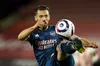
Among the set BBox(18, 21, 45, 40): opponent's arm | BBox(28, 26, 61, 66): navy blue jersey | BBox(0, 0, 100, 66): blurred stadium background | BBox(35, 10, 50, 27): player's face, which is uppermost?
BBox(35, 10, 50, 27): player's face

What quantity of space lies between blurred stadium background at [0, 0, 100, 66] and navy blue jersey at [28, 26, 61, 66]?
275 centimetres

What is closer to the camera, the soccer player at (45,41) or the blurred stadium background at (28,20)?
the soccer player at (45,41)

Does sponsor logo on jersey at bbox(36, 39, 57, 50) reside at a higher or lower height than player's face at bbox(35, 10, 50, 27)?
lower

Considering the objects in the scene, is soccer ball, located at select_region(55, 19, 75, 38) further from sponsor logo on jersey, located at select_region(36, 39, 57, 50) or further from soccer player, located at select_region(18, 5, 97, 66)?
sponsor logo on jersey, located at select_region(36, 39, 57, 50)

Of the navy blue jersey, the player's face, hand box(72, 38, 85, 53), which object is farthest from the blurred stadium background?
hand box(72, 38, 85, 53)

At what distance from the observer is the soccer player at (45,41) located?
12.9 ft

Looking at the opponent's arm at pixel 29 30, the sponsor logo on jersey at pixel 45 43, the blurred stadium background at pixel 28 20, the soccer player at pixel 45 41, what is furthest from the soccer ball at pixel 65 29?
the blurred stadium background at pixel 28 20

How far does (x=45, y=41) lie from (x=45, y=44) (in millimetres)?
35

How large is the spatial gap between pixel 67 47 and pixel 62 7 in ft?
17.6

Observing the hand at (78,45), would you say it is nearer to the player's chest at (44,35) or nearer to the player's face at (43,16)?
the player's face at (43,16)

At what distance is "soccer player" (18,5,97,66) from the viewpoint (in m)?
3.94

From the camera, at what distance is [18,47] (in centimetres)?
802

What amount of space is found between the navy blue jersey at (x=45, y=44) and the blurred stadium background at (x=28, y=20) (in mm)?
2747

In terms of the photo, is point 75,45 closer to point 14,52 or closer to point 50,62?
point 50,62
